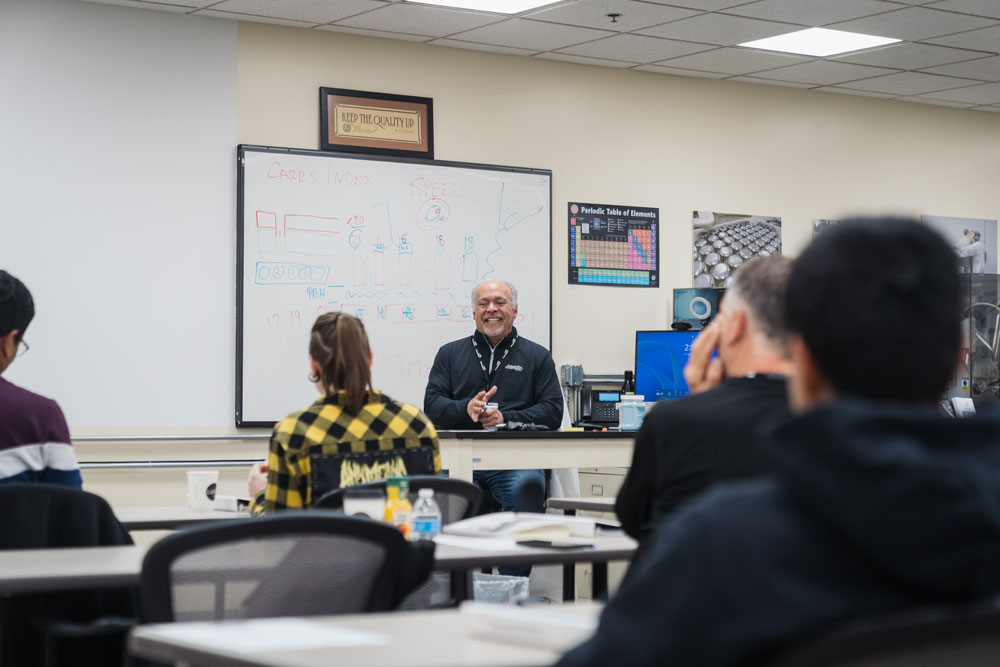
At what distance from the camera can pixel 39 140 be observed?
5812 mm

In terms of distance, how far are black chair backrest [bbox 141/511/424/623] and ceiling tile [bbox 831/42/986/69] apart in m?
5.74

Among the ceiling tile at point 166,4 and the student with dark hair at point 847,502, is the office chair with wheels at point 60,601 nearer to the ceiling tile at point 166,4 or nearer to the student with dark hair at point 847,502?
the student with dark hair at point 847,502

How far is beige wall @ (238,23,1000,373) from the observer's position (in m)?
6.41

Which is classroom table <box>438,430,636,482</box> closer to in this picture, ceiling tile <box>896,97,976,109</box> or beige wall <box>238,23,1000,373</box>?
beige wall <box>238,23,1000,373</box>

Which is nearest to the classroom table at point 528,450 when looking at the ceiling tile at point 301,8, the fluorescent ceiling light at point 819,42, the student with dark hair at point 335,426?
the student with dark hair at point 335,426

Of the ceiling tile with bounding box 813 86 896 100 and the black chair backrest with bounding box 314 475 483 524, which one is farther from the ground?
the ceiling tile with bounding box 813 86 896 100

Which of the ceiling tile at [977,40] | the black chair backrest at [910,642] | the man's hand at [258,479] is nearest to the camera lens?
the black chair backrest at [910,642]

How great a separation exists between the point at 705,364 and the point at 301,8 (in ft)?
13.0

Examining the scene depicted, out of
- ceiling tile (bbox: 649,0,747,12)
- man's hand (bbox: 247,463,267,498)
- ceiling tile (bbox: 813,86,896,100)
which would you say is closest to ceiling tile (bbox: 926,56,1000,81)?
ceiling tile (bbox: 813,86,896,100)

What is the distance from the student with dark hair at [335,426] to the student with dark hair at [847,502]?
2011mm

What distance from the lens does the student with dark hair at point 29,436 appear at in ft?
9.41

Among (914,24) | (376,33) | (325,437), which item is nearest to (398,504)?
(325,437)

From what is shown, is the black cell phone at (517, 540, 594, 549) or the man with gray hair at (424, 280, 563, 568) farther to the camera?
the man with gray hair at (424, 280, 563, 568)

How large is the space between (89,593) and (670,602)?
1923 mm
